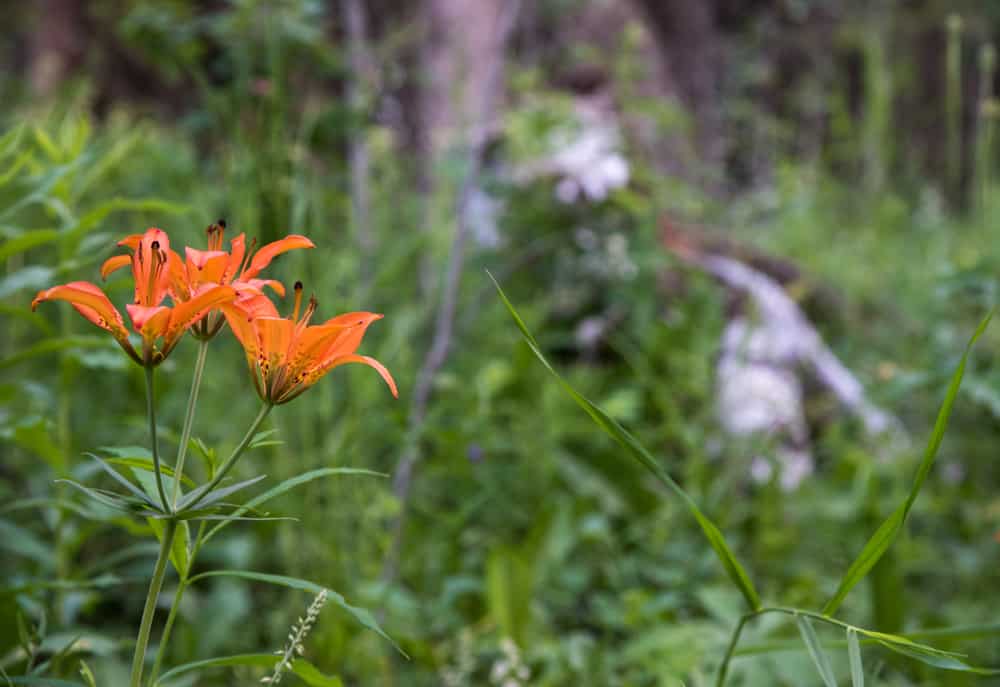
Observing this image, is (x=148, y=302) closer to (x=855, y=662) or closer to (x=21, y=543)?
(x=855, y=662)

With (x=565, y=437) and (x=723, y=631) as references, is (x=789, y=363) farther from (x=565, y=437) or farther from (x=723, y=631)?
(x=723, y=631)

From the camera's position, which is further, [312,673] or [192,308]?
[312,673]

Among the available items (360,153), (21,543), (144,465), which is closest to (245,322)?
(144,465)

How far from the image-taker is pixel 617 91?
2.41 m

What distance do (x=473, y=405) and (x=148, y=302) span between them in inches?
50.1

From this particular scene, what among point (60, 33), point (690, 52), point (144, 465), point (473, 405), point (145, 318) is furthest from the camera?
point (60, 33)

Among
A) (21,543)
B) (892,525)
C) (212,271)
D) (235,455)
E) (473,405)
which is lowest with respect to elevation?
(473,405)

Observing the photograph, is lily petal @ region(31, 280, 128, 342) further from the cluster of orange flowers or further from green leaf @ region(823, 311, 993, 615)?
green leaf @ region(823, 311, 993, 615)

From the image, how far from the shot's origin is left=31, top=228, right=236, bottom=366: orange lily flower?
46 cm

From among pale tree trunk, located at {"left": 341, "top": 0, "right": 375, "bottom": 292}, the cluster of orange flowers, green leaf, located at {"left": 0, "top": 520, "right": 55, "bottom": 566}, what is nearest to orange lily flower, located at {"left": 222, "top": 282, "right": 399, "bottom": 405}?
the cluster of orange flowers

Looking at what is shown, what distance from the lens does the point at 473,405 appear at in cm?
179

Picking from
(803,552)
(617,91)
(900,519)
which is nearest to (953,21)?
(617,91)

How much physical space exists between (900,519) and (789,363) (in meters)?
2.12

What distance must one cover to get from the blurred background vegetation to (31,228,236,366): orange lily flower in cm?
28
